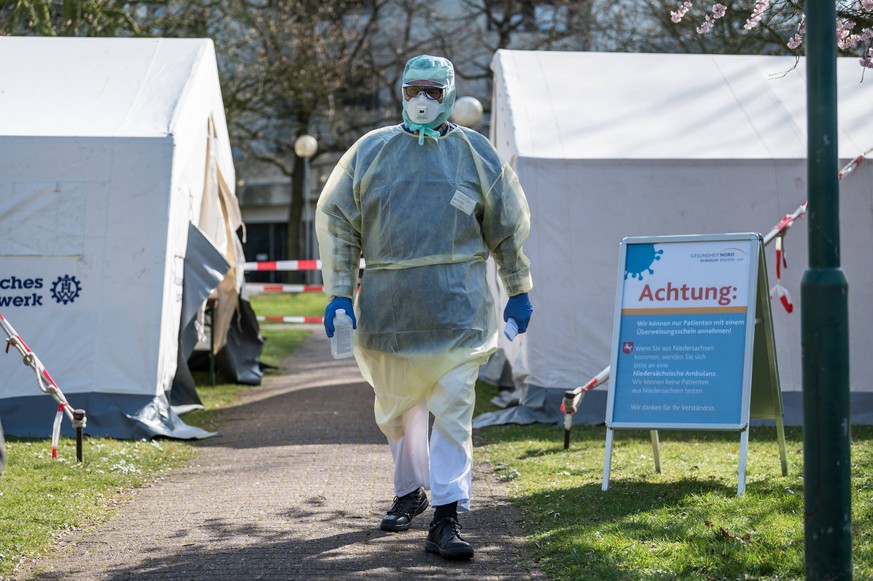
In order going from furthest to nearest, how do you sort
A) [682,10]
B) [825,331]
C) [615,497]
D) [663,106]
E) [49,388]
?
[663,106] < [682,10] < [49,388] < [615,497] < [825,331]

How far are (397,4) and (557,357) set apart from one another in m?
22.3

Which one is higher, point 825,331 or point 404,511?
point 825,331

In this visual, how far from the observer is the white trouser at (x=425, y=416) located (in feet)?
15.6

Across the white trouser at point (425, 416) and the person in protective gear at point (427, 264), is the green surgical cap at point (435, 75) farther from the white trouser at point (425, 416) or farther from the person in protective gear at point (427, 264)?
the white trouser at point (425, 416)

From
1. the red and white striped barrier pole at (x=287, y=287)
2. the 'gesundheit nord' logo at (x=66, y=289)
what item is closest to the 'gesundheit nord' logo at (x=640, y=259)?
the 'gesundheit nord' logo at (x=66, y=289)

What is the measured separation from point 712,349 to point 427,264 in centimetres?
194

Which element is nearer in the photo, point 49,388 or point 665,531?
point 665,531

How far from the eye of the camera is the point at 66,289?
27.6 feet

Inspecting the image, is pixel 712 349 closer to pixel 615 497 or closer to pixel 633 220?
pixel 615 497

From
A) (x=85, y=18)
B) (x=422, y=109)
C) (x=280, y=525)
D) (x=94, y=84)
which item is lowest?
(x=280, y=525)

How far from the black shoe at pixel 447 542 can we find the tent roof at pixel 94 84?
503 centimetres

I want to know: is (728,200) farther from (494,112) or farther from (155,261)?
(155,261)

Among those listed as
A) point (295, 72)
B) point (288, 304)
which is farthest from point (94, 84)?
point (295, 72)

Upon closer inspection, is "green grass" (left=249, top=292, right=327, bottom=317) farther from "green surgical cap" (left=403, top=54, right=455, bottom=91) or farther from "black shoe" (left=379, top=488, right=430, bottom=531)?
"green surgical cap" (left=403, top=54, right=455, bottom=91)
